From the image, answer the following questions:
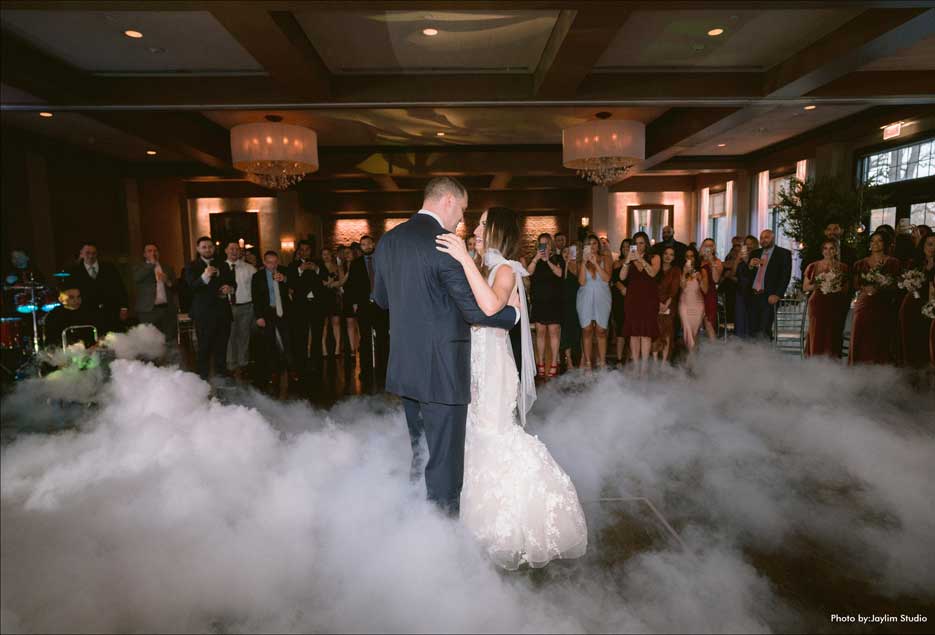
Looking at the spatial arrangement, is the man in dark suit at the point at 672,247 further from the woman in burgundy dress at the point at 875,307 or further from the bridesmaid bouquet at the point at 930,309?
the bridesmaid bouquet at the point at 930,309

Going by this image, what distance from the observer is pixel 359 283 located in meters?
6.59

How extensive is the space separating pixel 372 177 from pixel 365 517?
9177mm

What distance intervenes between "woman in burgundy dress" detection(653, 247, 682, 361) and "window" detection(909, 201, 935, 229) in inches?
145

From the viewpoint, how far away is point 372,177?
10891 millimetres

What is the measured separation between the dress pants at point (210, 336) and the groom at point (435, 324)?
142 inches

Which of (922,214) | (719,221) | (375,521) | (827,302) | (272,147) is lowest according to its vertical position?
(375,521)

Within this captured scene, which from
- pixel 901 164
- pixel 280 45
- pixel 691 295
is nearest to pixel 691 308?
pixel 691 295

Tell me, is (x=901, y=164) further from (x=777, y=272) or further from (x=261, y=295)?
(x=261, y=295)

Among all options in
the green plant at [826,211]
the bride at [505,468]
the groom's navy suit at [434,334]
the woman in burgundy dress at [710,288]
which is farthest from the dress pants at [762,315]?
the groom's navy suit at [434,334]

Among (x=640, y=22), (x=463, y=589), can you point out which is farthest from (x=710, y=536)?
(x=640, y=22)

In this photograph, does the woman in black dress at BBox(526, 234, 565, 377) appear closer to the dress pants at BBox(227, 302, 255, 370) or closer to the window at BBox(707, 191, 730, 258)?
the dress pants at BBox(227, 302, 255, 370)

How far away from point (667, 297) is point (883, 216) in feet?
14.4

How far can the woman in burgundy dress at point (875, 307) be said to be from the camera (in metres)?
5.19

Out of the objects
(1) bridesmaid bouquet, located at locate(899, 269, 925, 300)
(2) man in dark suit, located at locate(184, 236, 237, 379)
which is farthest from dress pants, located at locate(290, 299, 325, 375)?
(1) bridesmaid bouquet, located at locate(899, 269, 925, 300)
